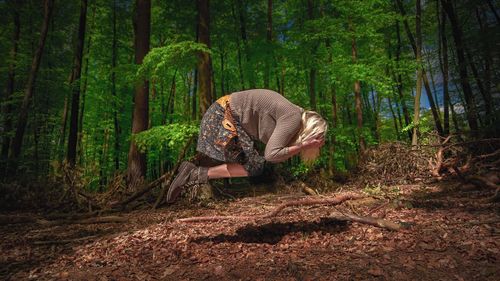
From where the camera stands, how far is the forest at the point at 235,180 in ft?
7.61

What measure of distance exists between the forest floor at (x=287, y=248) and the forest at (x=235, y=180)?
0.06 feet

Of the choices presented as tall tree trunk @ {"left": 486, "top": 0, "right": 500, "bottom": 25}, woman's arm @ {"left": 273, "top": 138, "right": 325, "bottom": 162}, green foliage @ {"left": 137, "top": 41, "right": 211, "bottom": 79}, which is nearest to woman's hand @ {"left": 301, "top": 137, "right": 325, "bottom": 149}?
woman's arm @ {"left": 273, "top": 138, "right": 325, "bottom": 162}

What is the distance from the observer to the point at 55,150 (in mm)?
11336

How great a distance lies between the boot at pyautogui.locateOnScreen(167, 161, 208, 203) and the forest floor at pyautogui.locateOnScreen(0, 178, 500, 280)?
50 centimetres

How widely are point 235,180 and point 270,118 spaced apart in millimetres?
12038

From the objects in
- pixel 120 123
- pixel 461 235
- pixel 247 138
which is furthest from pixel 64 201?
pixel 120 123

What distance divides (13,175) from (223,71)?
855 centimetres

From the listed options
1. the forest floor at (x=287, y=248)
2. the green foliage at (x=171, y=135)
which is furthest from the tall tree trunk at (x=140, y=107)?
the forest floor at (x=287, y=248)

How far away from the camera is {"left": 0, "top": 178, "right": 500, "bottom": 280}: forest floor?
190cm

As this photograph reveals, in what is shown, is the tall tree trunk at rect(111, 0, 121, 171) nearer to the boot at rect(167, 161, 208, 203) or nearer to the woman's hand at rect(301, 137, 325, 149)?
the boot at rect(167, 161, 208, 203)

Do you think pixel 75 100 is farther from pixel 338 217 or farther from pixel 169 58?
pixel 338 217

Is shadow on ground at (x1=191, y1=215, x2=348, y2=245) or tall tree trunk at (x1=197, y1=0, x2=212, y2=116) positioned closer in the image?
shadow on ground at (x1=191, y1=215, x2=348, y2=245)

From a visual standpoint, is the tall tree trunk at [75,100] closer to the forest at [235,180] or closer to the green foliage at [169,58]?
the forest at [235,180]

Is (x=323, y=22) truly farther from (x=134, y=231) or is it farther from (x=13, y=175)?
(x=13, y=175)
